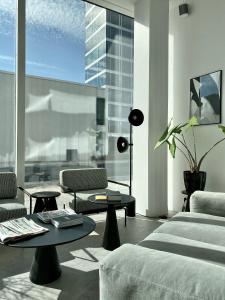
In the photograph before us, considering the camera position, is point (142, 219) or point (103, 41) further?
point (103, 41)

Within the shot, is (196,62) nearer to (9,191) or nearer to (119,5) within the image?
(119,5)

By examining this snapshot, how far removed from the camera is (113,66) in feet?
15.8

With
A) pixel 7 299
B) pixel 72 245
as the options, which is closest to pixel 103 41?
pixel 72 245

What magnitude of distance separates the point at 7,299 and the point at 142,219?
2.47 m

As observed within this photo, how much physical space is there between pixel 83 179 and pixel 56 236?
2.00 metres

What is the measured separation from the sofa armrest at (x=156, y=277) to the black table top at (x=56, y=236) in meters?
0.80

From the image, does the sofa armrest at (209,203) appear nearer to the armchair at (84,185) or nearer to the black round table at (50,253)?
the black round table at (50,253)

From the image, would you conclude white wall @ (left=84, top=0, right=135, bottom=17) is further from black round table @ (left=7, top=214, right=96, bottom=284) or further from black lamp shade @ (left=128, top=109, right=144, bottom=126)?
black round table @ (left=7, top=214, right=96, bottom=284)

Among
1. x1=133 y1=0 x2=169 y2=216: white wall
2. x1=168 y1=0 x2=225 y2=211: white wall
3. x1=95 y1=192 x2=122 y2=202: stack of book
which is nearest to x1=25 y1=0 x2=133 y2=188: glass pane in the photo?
x1=133 y1=0 x2=169 y2=216: white wall

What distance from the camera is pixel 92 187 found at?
4125 millimetres

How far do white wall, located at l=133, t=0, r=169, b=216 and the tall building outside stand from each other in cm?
49

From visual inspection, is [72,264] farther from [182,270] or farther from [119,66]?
[119,66]

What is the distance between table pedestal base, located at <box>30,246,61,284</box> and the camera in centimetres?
225

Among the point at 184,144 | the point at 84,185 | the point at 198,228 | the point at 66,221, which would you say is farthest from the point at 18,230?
the point at 184,144
